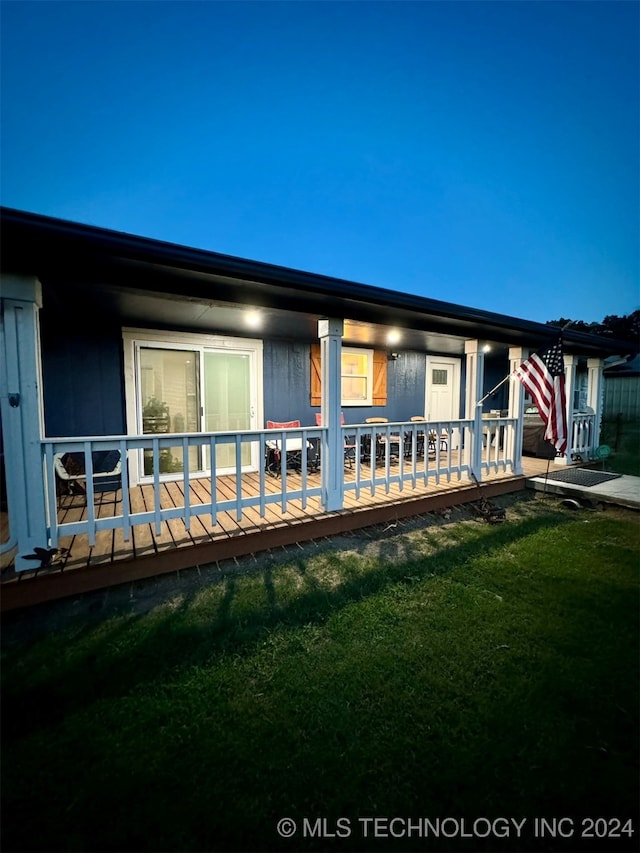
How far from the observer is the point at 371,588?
3072 mm

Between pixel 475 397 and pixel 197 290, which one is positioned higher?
pixel 197 290

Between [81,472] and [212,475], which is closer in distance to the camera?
[212,475]

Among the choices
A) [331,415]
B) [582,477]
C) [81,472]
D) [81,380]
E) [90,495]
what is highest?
[81,380]

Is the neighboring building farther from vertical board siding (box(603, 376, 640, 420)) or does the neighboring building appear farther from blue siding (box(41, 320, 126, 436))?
blue siding (box(41, 320, 126, 436))

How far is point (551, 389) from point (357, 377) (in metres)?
3.56

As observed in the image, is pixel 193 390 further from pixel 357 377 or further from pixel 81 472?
pixel 357 377

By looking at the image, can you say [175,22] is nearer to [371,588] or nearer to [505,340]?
[505,340]

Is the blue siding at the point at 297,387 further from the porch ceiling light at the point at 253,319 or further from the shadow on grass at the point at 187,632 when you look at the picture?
the shadow on grass at the point at 187,632

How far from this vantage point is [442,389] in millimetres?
8773

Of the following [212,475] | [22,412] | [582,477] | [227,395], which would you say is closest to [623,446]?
[582,477]

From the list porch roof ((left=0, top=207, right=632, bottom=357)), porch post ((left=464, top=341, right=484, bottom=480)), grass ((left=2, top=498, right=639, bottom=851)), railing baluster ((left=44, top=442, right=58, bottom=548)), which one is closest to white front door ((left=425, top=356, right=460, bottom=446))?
porch roof ((left=0, top=207, right=632, bottom=357))

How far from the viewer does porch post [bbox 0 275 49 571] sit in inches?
108

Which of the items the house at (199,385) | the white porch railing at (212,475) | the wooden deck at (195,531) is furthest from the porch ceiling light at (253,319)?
the wooden deck at (195,531)

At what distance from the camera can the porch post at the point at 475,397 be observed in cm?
534
